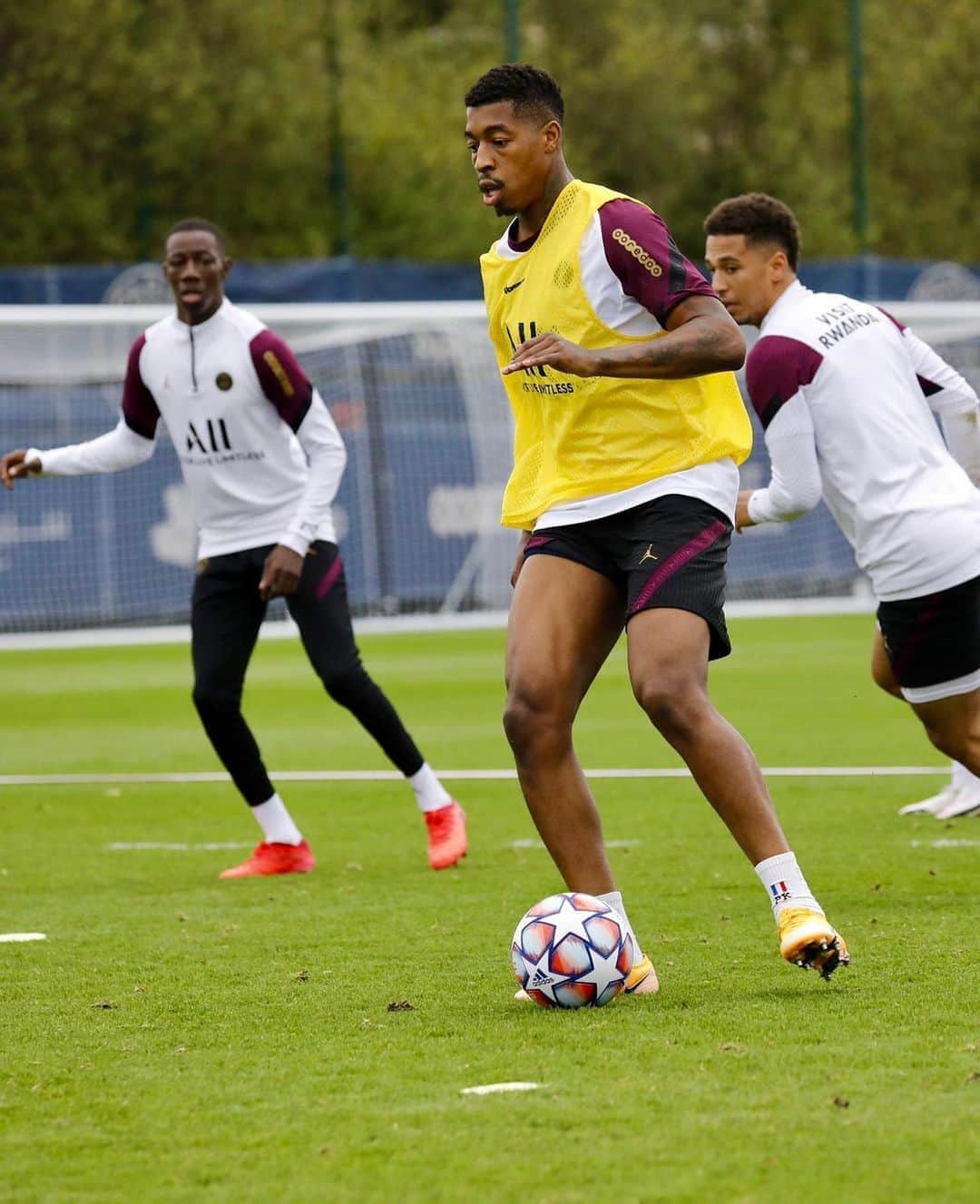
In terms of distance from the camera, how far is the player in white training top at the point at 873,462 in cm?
666

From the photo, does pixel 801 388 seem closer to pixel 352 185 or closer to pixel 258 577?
pixel 258 577

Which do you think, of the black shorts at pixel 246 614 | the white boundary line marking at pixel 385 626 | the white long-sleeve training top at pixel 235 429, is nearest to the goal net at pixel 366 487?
the white boundary line marking at pixel 385 626

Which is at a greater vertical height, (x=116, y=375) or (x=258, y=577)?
(x=258, y=577)

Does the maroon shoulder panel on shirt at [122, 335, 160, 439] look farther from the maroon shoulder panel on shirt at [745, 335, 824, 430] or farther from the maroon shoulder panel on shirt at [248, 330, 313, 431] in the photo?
the maroon shoulder panel on shirt at [745, 335, 824, 430]

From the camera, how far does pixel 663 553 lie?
18.0 feet

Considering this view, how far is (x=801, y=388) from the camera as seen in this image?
6.68 meters

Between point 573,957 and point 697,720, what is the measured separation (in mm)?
639

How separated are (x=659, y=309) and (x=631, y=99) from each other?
118 feet

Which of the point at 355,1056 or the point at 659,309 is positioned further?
the point at 659,309

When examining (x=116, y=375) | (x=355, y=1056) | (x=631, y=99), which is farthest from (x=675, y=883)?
(x=631, y=99)

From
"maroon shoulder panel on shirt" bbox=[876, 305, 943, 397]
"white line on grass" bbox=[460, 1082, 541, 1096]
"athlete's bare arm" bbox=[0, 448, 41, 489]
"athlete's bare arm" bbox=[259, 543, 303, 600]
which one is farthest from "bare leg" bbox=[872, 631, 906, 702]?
"white line on grass" bbox=[460, 1082, 541, 1096]

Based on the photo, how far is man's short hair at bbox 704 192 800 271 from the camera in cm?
693

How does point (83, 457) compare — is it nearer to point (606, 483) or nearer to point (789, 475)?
point (789, 475)

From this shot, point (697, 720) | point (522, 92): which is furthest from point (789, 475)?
point (522, 92)
